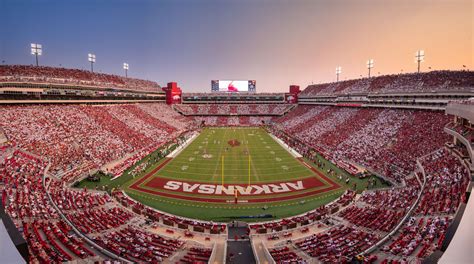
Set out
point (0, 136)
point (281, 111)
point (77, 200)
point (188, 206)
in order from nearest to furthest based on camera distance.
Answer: point (77, 200)
point (188, 206)
point (0, 136)
point (281, 111)

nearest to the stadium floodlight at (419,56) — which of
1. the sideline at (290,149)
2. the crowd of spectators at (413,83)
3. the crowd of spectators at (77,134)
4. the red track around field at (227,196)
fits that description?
the crowd of spectators at (413,83)

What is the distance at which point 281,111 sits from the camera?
86.4 m

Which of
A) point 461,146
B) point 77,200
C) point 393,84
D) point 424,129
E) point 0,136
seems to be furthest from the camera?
point 393,84

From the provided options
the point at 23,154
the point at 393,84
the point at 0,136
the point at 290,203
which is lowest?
the point at 290,203

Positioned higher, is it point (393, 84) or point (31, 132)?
point (393, 84)

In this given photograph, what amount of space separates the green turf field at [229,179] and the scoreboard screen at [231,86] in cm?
4887

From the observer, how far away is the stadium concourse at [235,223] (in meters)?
13.7

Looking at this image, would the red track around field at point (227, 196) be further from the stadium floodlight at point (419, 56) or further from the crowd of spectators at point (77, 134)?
the stadium floodlight at point (419, 56)

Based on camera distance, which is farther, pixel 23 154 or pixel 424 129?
pixel 424 129

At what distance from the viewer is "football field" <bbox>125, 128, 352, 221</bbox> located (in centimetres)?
2133

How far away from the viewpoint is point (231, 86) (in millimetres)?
90688

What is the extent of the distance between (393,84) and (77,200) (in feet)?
174

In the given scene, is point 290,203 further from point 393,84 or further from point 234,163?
point 393,84

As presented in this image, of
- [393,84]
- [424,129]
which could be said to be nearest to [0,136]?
[424,129]
